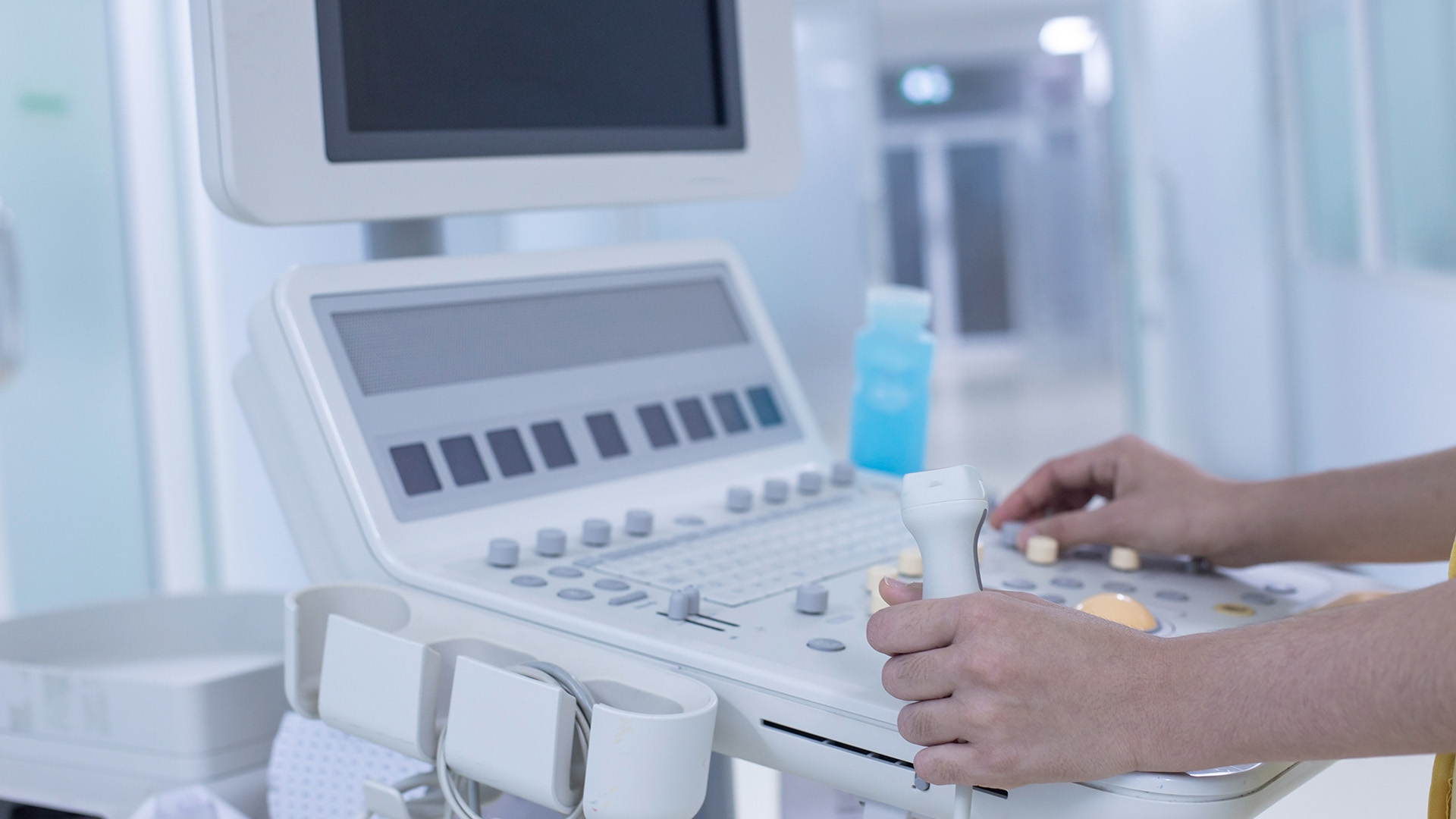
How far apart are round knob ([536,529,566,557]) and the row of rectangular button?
0.25ft

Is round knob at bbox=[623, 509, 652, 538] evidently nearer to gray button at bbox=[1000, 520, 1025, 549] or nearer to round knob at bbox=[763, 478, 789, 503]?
round knob at bbox=[763, 478, 789, 503]

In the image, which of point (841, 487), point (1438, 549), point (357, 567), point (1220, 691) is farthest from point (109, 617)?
point (1438, 549)

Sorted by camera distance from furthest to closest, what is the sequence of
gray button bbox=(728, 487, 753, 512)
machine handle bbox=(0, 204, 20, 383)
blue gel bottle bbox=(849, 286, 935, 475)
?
machine handle bbox=(0, 204, 20, 383) → blue gel bottle bbox=(849, 286, 935, 475) → gray button bbox=(728, 487, 753, 512)

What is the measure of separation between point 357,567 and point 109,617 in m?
0.32

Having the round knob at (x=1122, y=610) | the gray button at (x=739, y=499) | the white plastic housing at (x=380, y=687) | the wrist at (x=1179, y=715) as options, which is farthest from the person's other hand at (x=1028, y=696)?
the gray button at (x=739, y=499)

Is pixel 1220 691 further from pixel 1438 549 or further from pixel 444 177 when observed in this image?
pixel 444 177

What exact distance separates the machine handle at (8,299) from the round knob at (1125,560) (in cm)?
182

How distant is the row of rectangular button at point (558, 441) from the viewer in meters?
0.72

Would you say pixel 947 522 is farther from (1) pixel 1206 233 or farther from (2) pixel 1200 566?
(1) pixel 1206 233

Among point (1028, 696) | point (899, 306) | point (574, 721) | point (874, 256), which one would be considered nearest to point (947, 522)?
point (1028, 696)

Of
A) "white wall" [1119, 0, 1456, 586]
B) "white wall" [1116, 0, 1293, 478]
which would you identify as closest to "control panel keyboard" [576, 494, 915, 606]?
"white wall" [1119, 0, 1456, 586]

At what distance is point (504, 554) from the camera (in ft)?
2.17

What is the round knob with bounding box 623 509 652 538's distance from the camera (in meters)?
0.72

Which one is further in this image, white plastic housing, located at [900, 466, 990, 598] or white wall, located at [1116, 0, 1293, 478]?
white wall, located at [1116, 0, 1293, 478]
